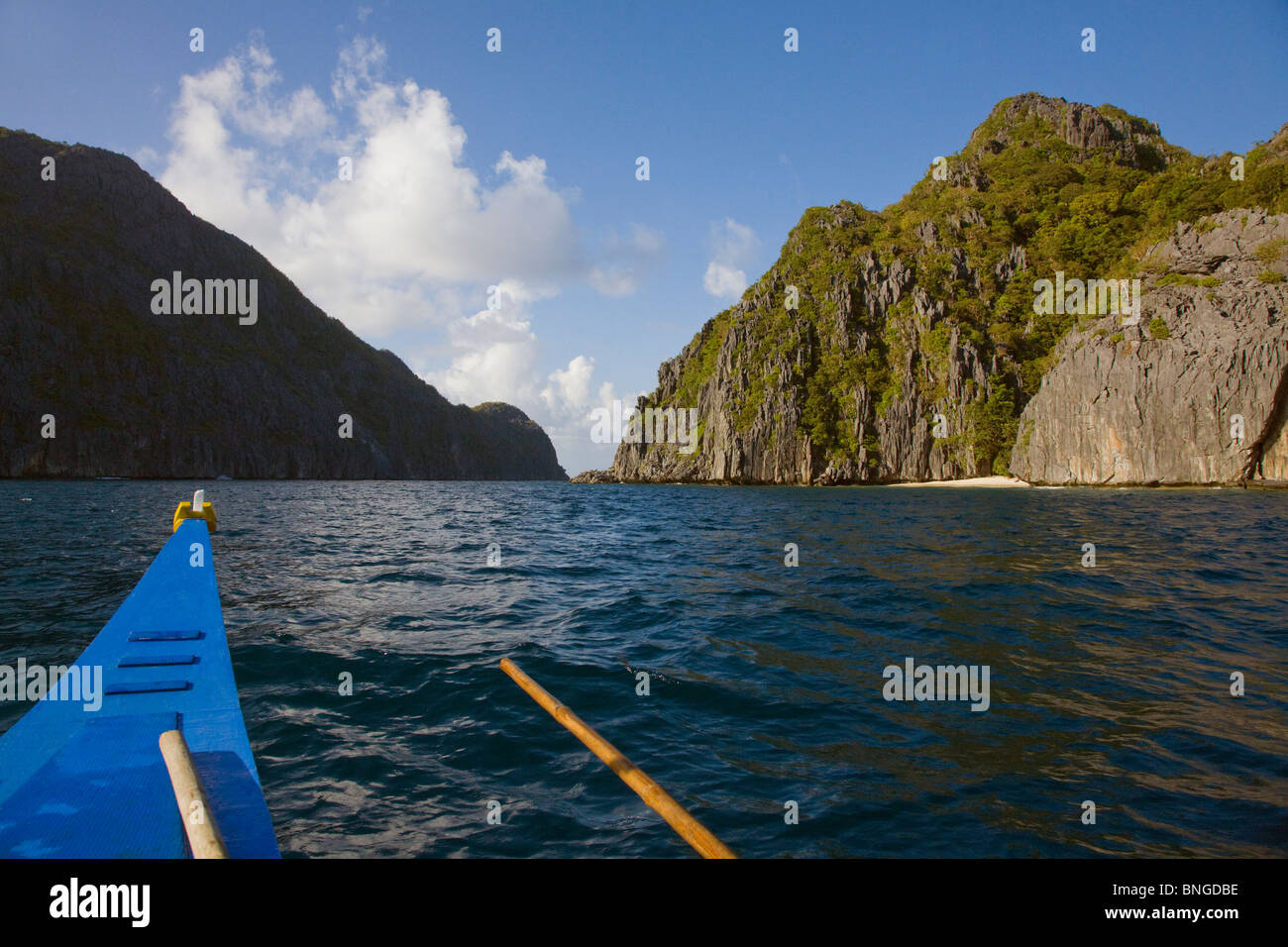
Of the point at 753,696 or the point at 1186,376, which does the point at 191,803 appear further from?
the point at 1186,376

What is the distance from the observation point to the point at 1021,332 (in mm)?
90188

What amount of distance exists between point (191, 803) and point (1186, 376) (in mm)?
79592

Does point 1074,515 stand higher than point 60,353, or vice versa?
point 60,353

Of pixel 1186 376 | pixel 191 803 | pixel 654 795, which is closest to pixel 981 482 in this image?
pixel 1186 376

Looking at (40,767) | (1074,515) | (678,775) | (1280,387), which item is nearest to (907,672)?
(678,775)

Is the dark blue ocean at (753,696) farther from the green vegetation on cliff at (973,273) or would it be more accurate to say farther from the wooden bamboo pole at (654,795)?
the green vegetation on cliff at (973,273)

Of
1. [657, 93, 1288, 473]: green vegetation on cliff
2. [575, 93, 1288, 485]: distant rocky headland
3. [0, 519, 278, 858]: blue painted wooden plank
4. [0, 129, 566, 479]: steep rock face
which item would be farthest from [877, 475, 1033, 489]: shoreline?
[0, 129, 566, 479]: steep rock face

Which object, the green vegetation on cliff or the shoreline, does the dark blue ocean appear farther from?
the green vegetation on cliff

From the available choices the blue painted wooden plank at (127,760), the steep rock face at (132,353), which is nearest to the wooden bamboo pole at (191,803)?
the blue painted wooden plank at (127,760)

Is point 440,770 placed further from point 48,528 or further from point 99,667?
point 48,528

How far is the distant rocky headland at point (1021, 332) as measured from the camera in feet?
191

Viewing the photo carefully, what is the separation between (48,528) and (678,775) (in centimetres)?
3030
